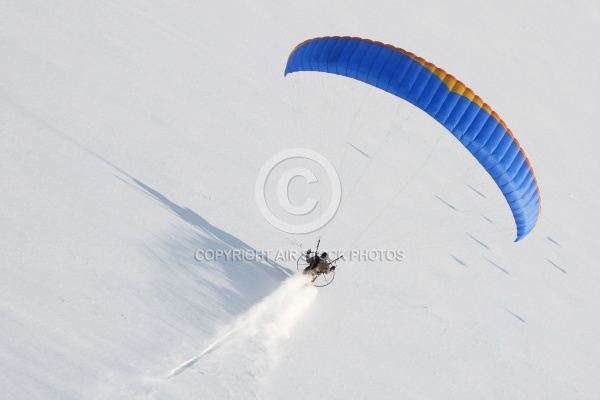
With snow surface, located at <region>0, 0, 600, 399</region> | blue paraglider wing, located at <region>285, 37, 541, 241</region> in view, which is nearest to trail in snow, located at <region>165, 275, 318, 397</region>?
snow surface, located at <region>0, 0, 600, 399</region>

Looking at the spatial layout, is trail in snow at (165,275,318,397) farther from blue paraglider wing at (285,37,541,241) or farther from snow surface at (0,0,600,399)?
blue paraglider wing at (285,37,541,241)

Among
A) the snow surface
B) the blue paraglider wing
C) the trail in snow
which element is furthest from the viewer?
the snow surface

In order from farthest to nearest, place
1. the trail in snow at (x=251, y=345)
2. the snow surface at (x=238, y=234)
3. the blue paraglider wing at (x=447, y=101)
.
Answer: the snow surface at (x=238, y=234) < the trail in snow at (x=251, y=345) < the blue paraglider wing at (x=447, y=101)

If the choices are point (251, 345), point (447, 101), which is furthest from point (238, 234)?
point (447, 101)

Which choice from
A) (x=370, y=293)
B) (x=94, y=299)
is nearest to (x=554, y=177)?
(x=370, y=293)

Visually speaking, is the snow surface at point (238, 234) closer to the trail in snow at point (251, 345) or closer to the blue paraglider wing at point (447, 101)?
the trail in snow at point (251, 345)

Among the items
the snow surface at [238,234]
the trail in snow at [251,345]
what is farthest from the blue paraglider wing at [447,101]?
the trail in snow at [251,345]
